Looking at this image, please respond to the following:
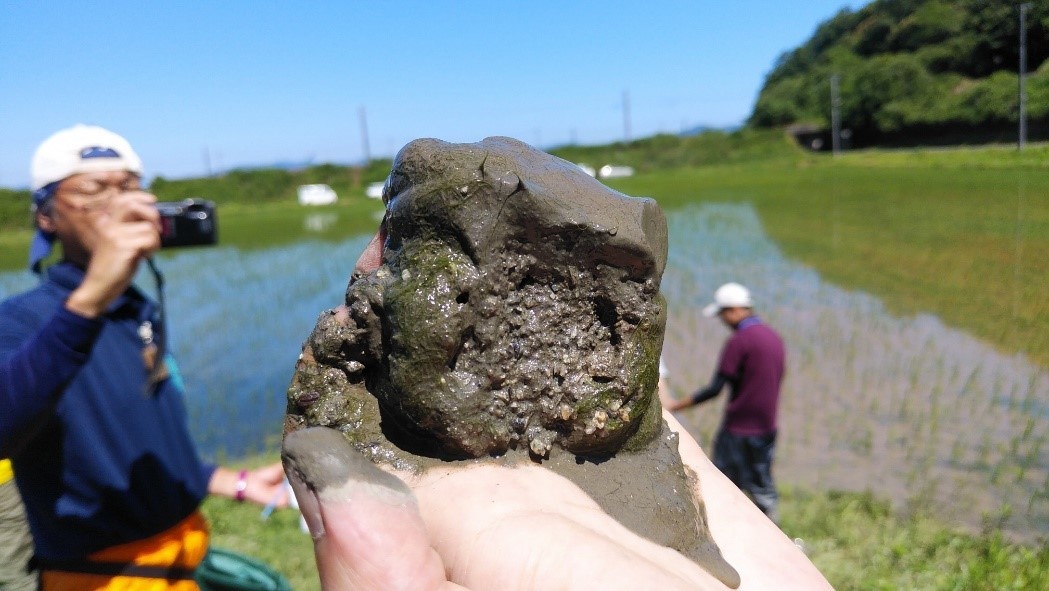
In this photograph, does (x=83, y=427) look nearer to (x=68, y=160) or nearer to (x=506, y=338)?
(x=68, y=160)

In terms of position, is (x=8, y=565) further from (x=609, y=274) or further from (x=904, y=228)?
(x=904, y=228)

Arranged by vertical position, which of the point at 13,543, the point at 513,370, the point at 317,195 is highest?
the point at 317,195

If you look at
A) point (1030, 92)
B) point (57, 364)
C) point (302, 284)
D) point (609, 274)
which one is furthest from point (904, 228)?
point (57, 364)

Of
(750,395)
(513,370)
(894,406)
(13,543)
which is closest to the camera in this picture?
(513,370)

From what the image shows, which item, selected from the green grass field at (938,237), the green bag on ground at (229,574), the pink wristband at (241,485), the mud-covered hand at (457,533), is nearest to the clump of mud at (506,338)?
the mud-covered hand at (457,533)

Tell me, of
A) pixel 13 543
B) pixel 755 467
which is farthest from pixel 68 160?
pixel 755 467

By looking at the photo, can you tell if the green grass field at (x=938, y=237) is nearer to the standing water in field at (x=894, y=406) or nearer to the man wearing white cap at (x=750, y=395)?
the standing water in field at (x=894, y=406)
